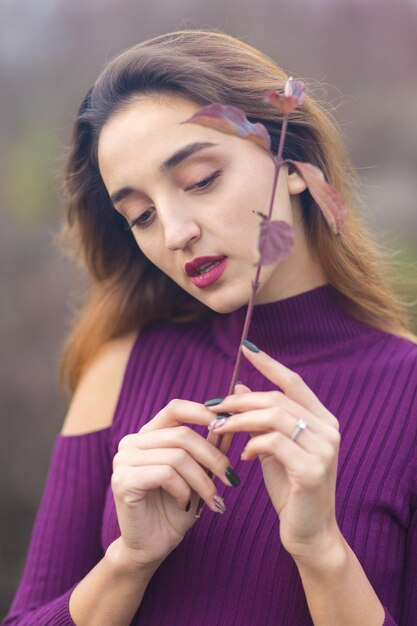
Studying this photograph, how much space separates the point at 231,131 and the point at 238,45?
0.56m

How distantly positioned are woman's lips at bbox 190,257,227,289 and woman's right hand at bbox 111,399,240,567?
231mm

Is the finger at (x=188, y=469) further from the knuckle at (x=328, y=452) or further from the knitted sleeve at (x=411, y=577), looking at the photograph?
the knitted sleeve at (x=411, y=577)

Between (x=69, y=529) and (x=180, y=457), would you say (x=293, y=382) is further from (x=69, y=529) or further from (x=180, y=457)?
(x=69, y=529)

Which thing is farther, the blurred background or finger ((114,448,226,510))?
the blurred background

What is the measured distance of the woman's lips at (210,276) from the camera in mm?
1298

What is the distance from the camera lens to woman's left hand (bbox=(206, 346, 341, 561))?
1.03 metres

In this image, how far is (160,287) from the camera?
1716 mm

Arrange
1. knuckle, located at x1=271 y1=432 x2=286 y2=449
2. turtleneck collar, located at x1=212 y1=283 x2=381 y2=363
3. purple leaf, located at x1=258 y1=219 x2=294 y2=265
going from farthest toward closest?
turtleneck collar, located at x1=212 y1=283 x2=381 y2=363
knuckle, located at x1=271 y1=432 x2=286 y2=449
purple leaf, located at x1=258 y1=219 x2=294 y2=265

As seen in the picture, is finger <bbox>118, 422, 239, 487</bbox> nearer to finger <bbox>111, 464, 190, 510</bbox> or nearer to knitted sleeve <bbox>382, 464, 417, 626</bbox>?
finger <bbox>111, 464, 190, 510</bbox>

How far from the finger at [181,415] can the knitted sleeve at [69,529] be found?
48cm

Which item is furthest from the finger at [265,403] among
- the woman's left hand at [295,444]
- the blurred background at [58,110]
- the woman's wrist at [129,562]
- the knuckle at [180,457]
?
the blurred background at [58,110]

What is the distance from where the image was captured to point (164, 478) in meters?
1.14

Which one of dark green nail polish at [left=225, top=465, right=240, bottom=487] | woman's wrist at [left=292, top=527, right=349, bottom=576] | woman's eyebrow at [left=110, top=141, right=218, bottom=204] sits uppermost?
woman's eyebrow at [left=110, top=141, right=218, bottom=204]

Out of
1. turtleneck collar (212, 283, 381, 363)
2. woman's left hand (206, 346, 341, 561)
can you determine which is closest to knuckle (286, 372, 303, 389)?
woman's left hand (206, 346, 341, 561)
